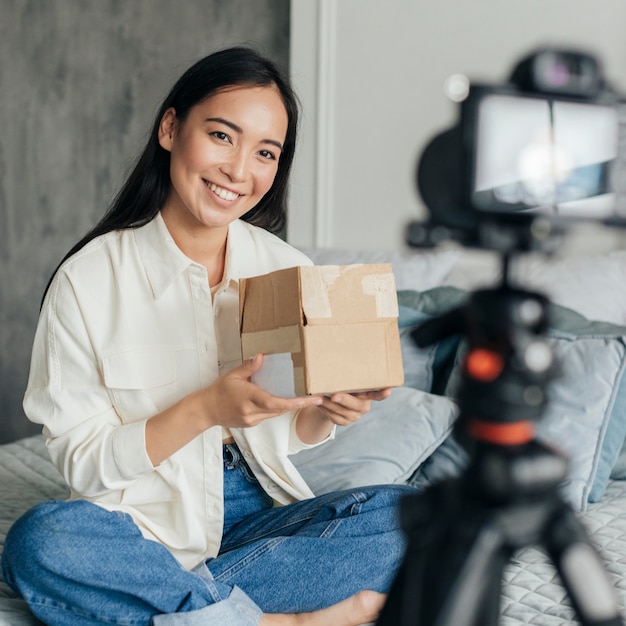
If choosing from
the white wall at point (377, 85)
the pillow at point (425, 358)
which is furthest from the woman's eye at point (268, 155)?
the white wall at point (377, 85)

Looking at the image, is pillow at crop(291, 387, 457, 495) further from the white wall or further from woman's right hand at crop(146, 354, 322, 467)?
the white wall

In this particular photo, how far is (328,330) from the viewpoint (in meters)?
1.10

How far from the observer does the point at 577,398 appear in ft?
5.18

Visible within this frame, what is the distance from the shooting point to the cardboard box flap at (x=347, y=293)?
3.57ft

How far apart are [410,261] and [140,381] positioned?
101cm

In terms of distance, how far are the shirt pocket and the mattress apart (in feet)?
1.03

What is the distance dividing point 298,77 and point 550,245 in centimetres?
222

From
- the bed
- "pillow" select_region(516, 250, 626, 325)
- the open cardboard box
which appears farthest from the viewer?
"pillow" select_region(516, 250, 626, 325)

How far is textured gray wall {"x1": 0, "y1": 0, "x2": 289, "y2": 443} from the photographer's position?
2.61m

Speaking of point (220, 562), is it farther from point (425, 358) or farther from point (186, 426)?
point (425, 358)

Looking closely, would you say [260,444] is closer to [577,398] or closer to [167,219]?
[167,219]

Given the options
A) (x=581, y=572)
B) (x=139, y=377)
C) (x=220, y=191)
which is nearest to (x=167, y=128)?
(x=220, y=191)

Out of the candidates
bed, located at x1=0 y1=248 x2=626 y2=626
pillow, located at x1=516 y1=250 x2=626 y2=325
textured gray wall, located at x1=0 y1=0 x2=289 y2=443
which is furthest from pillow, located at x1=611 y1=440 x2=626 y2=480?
textured gray wall, located at x1=0 y1=0 x2=289 y2=443

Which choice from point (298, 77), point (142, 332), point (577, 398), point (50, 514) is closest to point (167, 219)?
point (142, 332)
